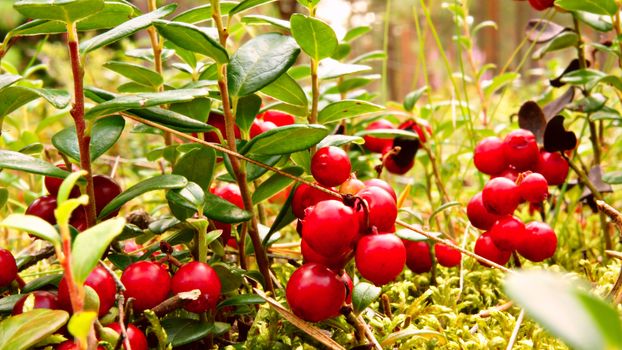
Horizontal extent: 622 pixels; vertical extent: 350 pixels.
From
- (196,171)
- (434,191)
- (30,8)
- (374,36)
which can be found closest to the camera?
(30,8)

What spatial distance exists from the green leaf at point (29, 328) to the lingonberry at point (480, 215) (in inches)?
29.1

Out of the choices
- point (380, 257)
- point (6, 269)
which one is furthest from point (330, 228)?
point (6, 269)

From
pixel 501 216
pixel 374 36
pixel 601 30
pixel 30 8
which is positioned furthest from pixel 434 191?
pixel 374 36

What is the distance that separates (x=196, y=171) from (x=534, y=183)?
0.60m

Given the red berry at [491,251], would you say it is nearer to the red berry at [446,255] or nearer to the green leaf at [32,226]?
the red berry at [446,255]

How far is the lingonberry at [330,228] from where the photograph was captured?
771 millimetres

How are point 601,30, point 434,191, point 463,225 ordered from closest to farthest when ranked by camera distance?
point 601,30, point 463,225, point 434,191

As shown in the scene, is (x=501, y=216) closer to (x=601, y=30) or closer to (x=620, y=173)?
(x=620, y=173)

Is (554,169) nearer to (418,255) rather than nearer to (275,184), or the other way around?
(418,255)

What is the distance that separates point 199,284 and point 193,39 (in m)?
0.36

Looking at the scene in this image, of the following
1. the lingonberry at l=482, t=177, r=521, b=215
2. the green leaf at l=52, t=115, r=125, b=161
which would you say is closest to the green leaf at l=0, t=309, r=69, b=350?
the green leaf at l=52, t=115, r=125, b=161

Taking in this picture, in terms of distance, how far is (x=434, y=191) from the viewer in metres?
2.21

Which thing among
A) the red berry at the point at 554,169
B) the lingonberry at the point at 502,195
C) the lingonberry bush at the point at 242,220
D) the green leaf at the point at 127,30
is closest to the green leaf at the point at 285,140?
the lingonberry bush at the point at 242,220

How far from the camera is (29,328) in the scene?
0.70 m
